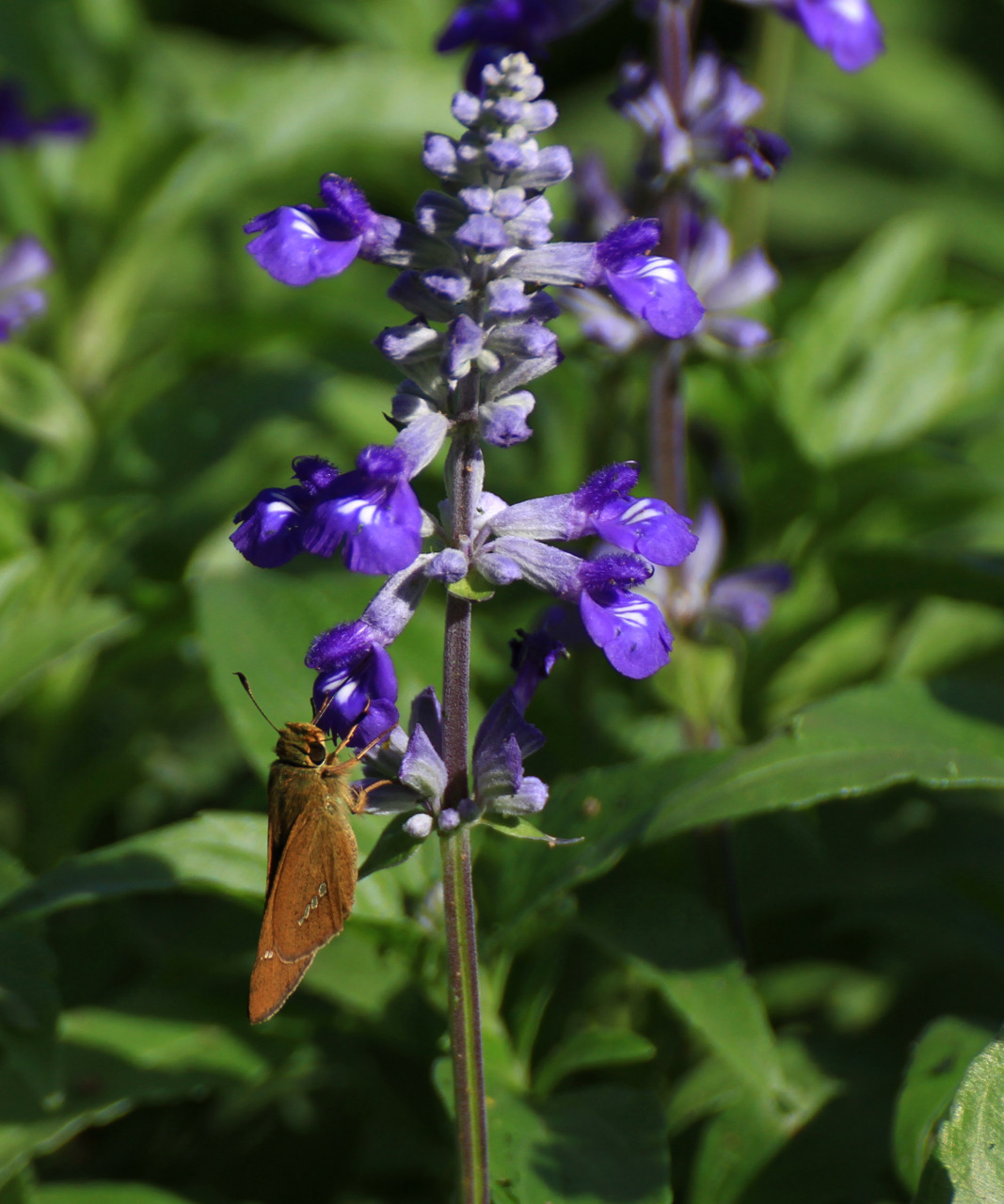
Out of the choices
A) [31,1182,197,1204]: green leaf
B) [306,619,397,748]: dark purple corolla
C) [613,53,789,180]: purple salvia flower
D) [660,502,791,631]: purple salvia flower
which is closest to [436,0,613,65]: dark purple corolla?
[613,53,789,180]: purple salvia flower

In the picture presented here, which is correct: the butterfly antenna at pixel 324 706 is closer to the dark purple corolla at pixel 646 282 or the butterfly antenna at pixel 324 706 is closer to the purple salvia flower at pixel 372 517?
the purple salvia flower at pixel 372 517

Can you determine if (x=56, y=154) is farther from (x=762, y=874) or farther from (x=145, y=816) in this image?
(x=762, y=874)

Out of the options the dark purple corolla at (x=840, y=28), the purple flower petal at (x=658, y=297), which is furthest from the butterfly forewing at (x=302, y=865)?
the dark purple corolla at (x=840, y=28)

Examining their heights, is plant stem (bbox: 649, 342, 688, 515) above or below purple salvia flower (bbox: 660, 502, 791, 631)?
above

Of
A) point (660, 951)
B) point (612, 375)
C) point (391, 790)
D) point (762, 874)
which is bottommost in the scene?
point (762, 874)

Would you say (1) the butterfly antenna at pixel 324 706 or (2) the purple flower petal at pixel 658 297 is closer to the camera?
(2) the purple flower petal at pixel 658 297

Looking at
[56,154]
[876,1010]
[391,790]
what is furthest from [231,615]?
[56,154]

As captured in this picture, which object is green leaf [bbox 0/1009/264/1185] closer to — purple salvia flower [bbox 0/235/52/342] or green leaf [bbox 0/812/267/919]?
green leaf [bbox 0/812/267/919]
